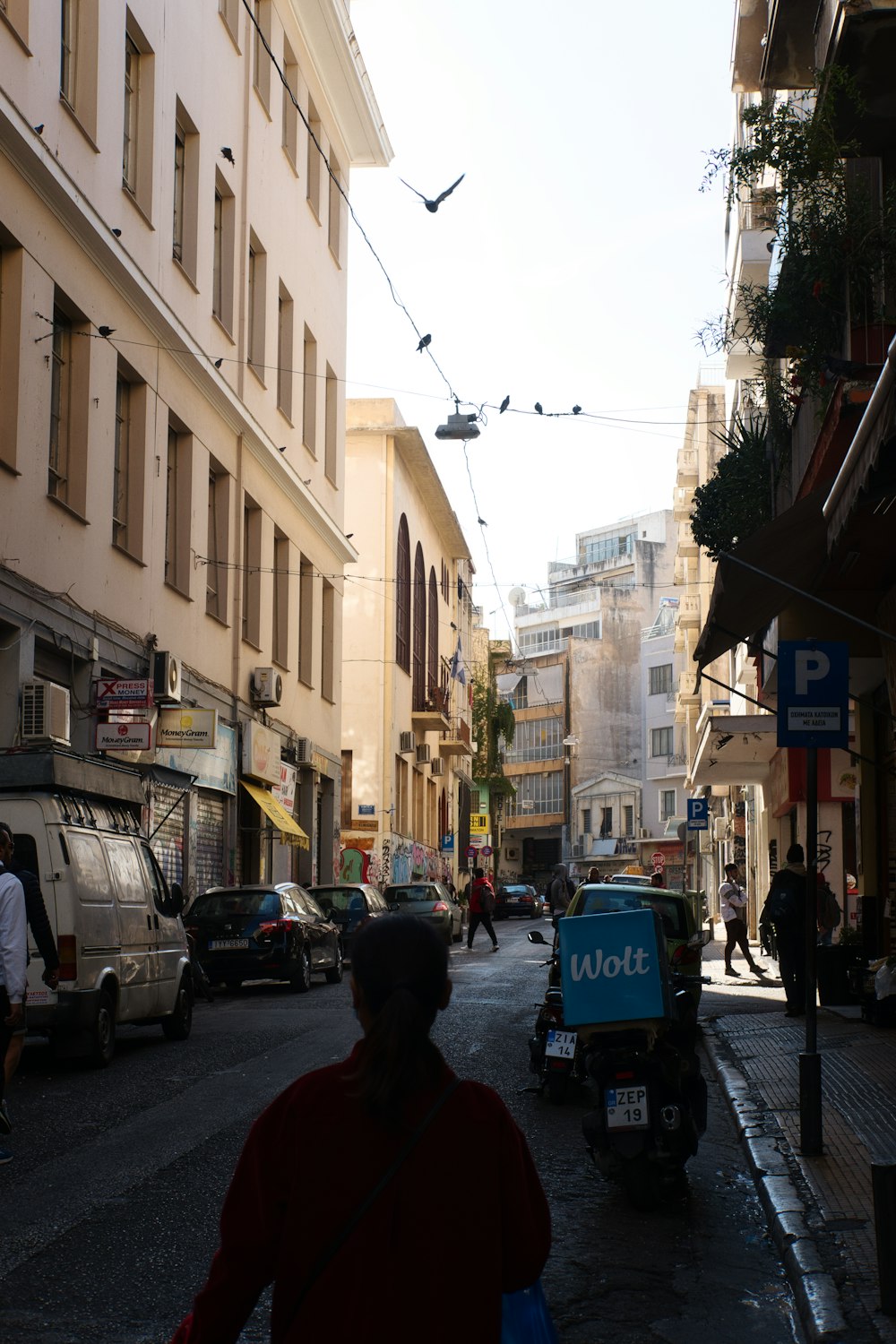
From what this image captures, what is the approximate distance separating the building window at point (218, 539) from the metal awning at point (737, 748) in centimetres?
894

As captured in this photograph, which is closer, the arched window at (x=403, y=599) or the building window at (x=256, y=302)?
the building window at (x=256, y=302)

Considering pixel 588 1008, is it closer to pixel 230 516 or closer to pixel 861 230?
pixel 861 230

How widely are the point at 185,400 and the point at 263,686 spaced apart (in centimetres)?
632

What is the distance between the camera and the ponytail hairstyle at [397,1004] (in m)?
2.74

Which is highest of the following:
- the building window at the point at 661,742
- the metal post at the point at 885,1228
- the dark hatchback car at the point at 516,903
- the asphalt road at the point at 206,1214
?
the building window at the point at 661,742

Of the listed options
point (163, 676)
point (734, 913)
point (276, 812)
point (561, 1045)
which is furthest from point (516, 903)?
point (561, 1045)

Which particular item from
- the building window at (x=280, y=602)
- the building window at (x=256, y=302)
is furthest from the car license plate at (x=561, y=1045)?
the building window at (x=280, y=602)

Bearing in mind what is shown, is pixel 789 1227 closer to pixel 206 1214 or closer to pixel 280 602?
pixel 206 1214

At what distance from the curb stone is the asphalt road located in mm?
97

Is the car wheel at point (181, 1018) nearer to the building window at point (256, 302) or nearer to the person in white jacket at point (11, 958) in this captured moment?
the person in white jacket at point (11, 958)

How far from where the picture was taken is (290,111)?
3431cm

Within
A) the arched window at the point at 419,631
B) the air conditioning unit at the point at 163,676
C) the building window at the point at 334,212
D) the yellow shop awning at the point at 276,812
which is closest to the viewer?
the air conditioning unit at the point at 163,676

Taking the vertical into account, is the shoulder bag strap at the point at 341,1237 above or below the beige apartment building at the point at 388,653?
below

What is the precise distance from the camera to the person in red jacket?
8.71 feet
